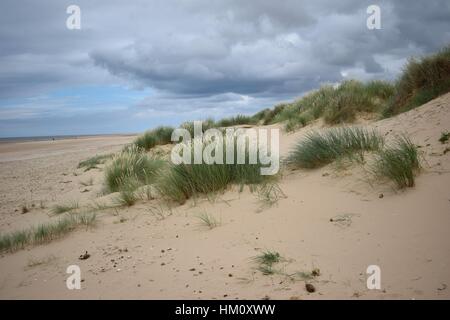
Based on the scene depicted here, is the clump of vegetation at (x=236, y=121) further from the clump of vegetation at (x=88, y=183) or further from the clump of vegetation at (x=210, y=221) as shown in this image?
the clump of vegetation at (x=210, y=221)

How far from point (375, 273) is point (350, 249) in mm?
499

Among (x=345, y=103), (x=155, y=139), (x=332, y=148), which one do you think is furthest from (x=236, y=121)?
(x=332, y=148)

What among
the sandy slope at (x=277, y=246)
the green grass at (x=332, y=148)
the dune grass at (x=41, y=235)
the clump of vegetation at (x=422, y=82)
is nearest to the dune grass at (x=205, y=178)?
the sandy slope at (x=277, y=246)

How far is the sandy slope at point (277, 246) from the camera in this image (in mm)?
3273

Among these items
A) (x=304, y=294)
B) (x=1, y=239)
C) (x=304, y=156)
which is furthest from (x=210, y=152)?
(x=304, y=294)

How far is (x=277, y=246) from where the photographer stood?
4012 millimetres

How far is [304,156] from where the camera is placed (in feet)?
21.0

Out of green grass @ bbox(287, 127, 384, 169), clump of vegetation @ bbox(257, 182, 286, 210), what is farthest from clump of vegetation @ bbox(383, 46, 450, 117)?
clump of vegetation @ bbox(257, 182, 286, 210)

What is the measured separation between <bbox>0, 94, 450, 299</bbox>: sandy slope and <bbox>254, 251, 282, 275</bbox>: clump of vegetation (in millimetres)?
60

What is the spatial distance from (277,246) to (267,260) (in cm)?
35

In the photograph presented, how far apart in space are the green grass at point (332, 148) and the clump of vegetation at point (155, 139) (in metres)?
11.0

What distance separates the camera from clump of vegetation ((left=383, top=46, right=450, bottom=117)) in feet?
29.0

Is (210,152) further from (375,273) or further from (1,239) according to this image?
(375,273)

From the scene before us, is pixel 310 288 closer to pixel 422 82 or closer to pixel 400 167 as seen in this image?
pixel 400 167
